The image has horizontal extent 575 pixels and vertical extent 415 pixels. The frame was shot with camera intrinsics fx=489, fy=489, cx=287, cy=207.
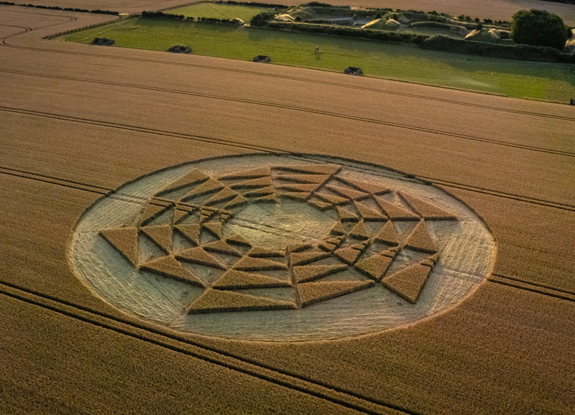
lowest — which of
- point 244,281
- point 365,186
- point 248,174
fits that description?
point 244,281

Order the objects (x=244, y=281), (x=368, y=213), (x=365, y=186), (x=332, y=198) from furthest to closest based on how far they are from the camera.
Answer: (x=365, y=186)
(x=332, y=198)
(x=368, y=213)
(x=244, y=281)

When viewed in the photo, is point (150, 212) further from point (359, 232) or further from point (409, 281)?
point (409, 281)

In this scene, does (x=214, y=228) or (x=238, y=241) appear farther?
(x=214, y=228)

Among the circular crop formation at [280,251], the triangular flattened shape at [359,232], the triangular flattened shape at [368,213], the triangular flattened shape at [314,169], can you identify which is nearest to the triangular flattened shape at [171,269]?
the circular crop formation at [280,251]

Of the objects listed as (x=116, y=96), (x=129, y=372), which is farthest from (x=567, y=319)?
(x=116, y=96)

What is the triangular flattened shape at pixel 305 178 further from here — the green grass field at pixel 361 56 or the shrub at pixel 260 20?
the shrub at pixel 260 20

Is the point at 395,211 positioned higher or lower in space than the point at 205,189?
lower

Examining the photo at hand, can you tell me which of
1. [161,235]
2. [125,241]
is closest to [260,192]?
[161,235]
